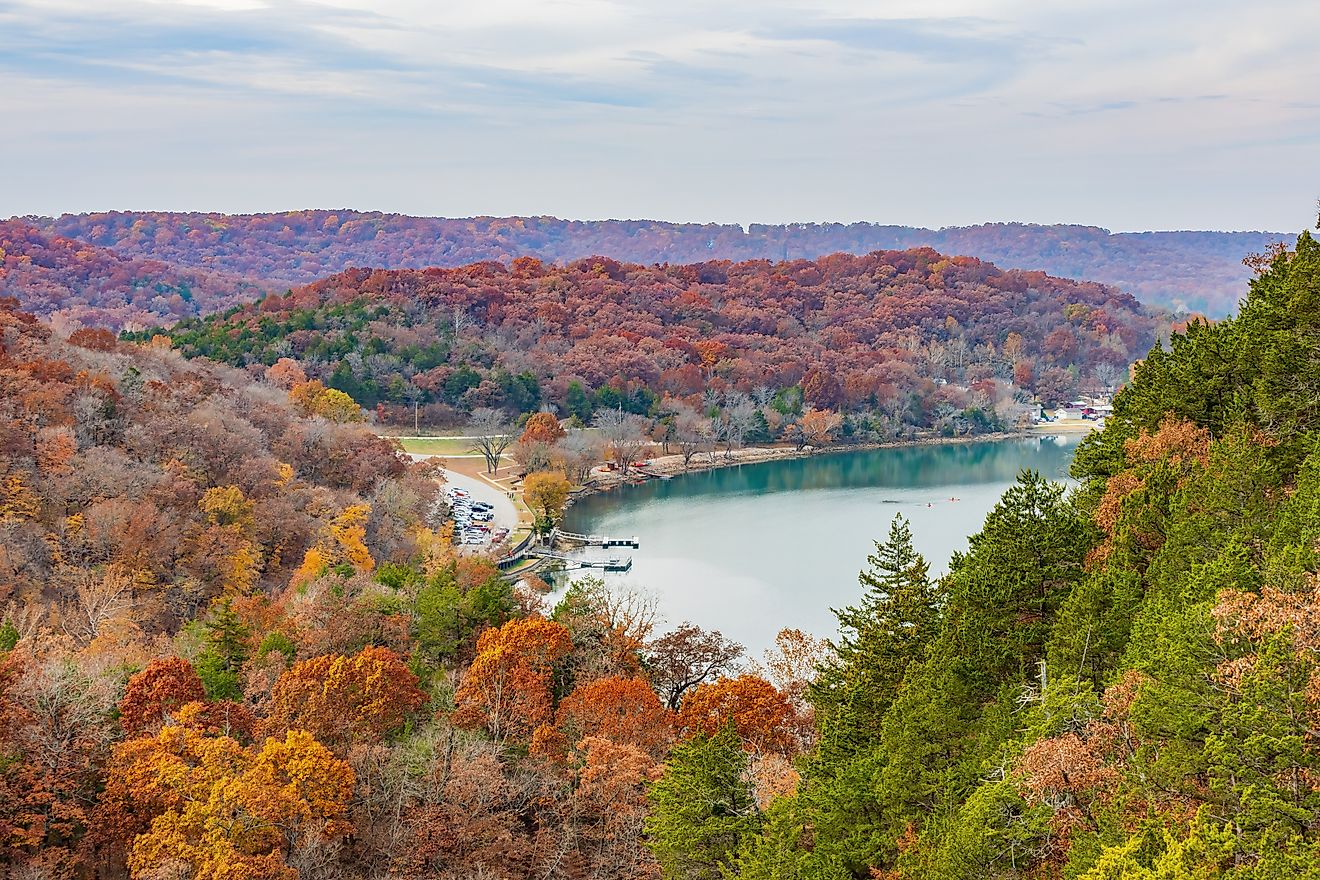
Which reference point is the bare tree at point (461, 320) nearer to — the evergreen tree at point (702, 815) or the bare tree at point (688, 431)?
the bare tree at point (688, 431)

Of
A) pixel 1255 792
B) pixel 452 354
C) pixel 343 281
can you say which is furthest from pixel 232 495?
pixel 343 281

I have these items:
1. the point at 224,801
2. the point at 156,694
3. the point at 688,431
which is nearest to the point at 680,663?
the point at 156,694

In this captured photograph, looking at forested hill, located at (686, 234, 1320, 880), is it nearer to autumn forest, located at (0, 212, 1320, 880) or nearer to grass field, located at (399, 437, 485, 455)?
autumn forest, located at (0, 212, 1320, 880)

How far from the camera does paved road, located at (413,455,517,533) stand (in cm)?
3722

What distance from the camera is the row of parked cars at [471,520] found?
34125 millimetres

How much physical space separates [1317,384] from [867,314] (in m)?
74.4

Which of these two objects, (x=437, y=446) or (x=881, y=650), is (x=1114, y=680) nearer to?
(x=881, y=650)

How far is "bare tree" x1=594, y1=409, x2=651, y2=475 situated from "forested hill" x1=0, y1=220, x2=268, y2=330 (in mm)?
33314

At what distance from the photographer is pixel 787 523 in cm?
3931

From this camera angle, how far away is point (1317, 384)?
10758mm

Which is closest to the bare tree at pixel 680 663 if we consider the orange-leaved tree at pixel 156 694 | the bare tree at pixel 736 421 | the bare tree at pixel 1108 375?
the orange-leaved tree at pixel 156 694

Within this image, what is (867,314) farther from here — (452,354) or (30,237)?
(30,237)

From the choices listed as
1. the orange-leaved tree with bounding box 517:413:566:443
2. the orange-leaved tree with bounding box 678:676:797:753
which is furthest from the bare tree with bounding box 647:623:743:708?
the orange-leaved tree with bounding box 517:413:566:443

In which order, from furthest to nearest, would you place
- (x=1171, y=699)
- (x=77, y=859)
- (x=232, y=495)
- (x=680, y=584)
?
(x=680, y=584), (x=232, y=495), (x=77, y=859), (x=1171, y=699)
